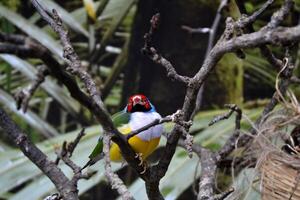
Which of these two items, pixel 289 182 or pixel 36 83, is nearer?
pixel 36 83

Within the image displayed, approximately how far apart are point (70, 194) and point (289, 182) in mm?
412

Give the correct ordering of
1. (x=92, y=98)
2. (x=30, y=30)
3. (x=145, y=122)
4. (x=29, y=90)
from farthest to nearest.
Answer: (x=30, y=30), (x=145, y=122), (x=92, y=98), (x=29, y=90)

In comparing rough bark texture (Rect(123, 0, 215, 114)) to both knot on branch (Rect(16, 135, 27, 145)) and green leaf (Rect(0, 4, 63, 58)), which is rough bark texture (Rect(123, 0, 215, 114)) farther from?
knot on branch (Rect(16, 135, 27, 145))

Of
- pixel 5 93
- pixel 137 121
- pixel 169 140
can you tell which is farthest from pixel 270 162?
pixel 5 93

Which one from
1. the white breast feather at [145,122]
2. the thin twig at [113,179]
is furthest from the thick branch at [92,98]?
the white breast feather at [145,122]

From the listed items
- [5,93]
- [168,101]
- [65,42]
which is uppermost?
[65,42]

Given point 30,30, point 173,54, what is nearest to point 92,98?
point 30,30

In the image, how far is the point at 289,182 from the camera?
1009mm

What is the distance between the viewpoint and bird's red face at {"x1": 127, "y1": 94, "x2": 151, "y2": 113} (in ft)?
3.43

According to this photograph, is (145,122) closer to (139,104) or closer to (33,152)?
(139,104)

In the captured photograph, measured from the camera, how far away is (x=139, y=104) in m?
1.05

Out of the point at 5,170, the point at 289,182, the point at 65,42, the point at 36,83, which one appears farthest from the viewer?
the point at 5,170

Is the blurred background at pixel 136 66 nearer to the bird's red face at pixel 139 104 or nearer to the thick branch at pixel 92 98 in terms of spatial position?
the bird's red face at pixel 139 104

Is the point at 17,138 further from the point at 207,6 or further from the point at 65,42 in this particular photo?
the point at 207,6
